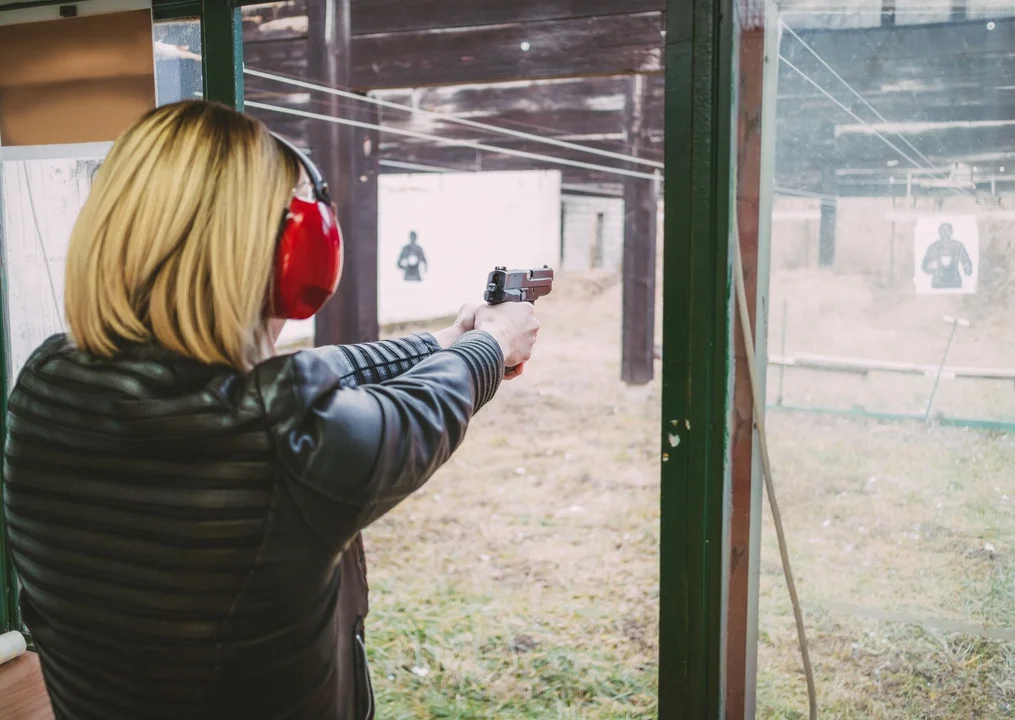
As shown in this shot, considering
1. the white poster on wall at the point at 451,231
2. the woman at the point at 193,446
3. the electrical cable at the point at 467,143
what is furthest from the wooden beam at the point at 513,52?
the white poster on wall at the point at 451,231

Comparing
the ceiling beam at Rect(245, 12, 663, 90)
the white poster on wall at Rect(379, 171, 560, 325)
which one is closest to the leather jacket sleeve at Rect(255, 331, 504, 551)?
the ceiling beam at Rect(245, 12, 663, 90)

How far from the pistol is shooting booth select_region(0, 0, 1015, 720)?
1.00 feet

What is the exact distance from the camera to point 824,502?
2344mm

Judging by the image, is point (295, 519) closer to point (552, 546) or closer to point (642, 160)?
point (552, 546)

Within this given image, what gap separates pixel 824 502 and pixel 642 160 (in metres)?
4.28

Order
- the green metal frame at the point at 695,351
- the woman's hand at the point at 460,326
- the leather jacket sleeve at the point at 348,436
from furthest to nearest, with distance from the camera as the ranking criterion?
the woman's hand at the point at 460,326 < the green metal frame at the point at 695,351 < the leather jacket sleeve at the point at 348,436

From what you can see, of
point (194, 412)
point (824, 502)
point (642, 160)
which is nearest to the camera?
point (194, 412)

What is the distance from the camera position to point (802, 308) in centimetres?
191

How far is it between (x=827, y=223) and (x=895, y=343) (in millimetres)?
466

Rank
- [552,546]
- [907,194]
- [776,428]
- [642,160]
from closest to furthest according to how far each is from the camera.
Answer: [776,428], [907,194], [552,546], [642,160]

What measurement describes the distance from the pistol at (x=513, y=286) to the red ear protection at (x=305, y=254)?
1.68 feet

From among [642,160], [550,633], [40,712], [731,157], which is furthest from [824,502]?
[642,160]

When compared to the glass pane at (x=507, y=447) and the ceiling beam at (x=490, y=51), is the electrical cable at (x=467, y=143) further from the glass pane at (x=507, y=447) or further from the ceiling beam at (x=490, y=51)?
the ceiling beam at (x=490, y=51)

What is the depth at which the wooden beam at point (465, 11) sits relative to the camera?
3438mm
